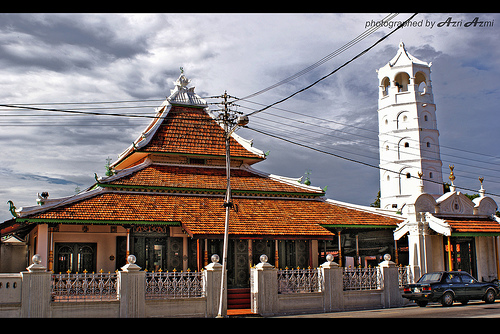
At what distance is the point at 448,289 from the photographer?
19.2m

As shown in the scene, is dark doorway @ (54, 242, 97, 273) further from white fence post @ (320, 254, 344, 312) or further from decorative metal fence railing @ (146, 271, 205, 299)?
white fence post @ (320, 254, 344, 312)

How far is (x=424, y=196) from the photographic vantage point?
80.7ft

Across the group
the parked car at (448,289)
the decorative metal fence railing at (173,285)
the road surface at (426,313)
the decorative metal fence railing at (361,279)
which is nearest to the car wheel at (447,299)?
the parked car at (448,289)

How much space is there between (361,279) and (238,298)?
186 inches

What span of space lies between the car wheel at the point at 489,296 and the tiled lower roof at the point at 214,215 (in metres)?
5.15

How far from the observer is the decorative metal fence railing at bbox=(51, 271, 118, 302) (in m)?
15.8

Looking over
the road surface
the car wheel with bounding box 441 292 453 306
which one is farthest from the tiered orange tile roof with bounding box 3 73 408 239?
the car wheel with bounding box 441 292 453 306

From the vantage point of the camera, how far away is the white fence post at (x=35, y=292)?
49.9 ft

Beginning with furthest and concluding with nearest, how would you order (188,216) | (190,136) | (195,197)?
(190,136) < (195,197) < (188,216)

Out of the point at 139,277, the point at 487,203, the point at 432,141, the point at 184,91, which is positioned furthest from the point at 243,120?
the point at 432,141

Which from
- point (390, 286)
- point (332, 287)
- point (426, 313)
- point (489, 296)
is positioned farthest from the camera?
point (390, 286)

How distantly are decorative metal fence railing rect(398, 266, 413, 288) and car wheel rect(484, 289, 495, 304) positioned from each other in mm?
2922

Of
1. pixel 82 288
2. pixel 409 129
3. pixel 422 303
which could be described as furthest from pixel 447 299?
pixel 409 129

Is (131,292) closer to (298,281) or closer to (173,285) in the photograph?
(173,285)
